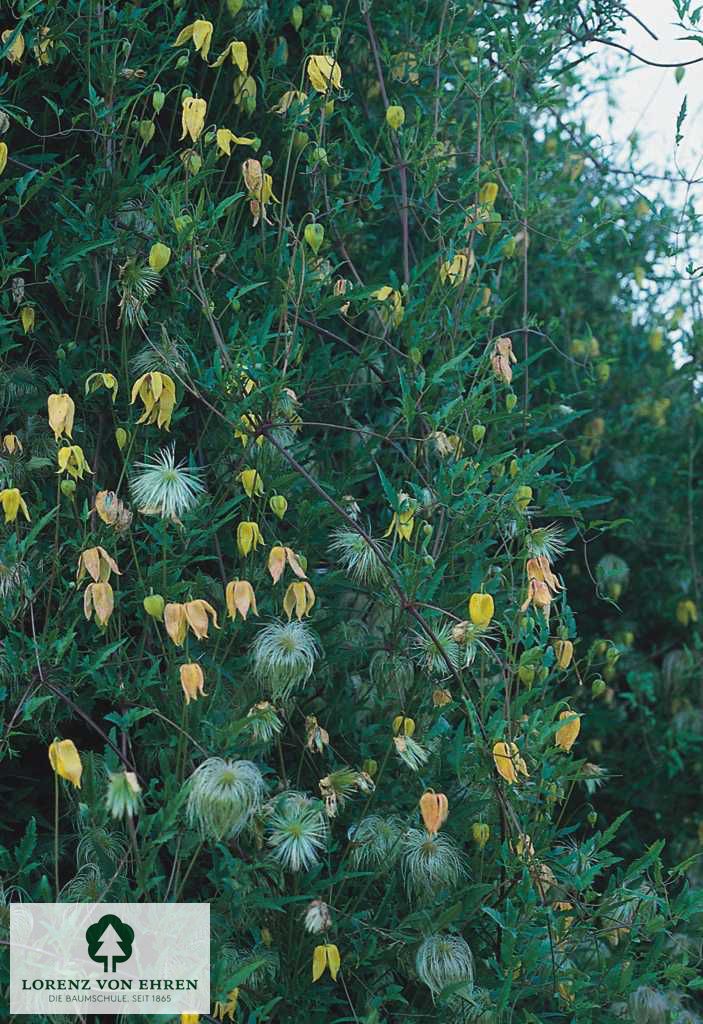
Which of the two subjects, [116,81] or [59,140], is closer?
[116,81]

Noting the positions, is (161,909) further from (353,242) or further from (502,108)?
(502,108)

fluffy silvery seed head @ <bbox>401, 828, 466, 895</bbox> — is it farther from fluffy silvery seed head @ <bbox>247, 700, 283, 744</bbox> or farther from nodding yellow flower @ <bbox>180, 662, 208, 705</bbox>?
nodding yellow flower @ <bbox>180, 662, 208, 705</bbox>

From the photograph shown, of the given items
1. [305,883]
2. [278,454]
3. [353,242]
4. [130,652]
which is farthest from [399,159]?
[305,883]

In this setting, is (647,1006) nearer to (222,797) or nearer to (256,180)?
(222,797)

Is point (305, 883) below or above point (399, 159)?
below

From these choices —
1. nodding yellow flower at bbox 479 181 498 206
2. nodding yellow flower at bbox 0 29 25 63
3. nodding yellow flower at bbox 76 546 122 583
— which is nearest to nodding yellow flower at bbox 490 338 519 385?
nodding yellow flower at bbox 479 181 498 206

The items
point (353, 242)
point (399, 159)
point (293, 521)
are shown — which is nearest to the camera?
point (293, 521)

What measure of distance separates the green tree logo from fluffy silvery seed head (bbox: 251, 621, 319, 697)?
1.21 ft

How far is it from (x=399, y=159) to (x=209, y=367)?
0.57 m

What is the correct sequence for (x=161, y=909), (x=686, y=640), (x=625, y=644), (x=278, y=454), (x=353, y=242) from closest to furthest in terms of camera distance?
1. (x=161, y=909)
2. (x=278, y=454)
3. (x=353, y=242)
4. (x=625, y=644)
5. (x=686, y=640)

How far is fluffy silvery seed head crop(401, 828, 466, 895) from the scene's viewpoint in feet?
5.18

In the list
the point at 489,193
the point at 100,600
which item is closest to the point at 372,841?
the point at 100,600

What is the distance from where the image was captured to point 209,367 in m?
1.80

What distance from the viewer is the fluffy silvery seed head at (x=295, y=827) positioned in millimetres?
1450
